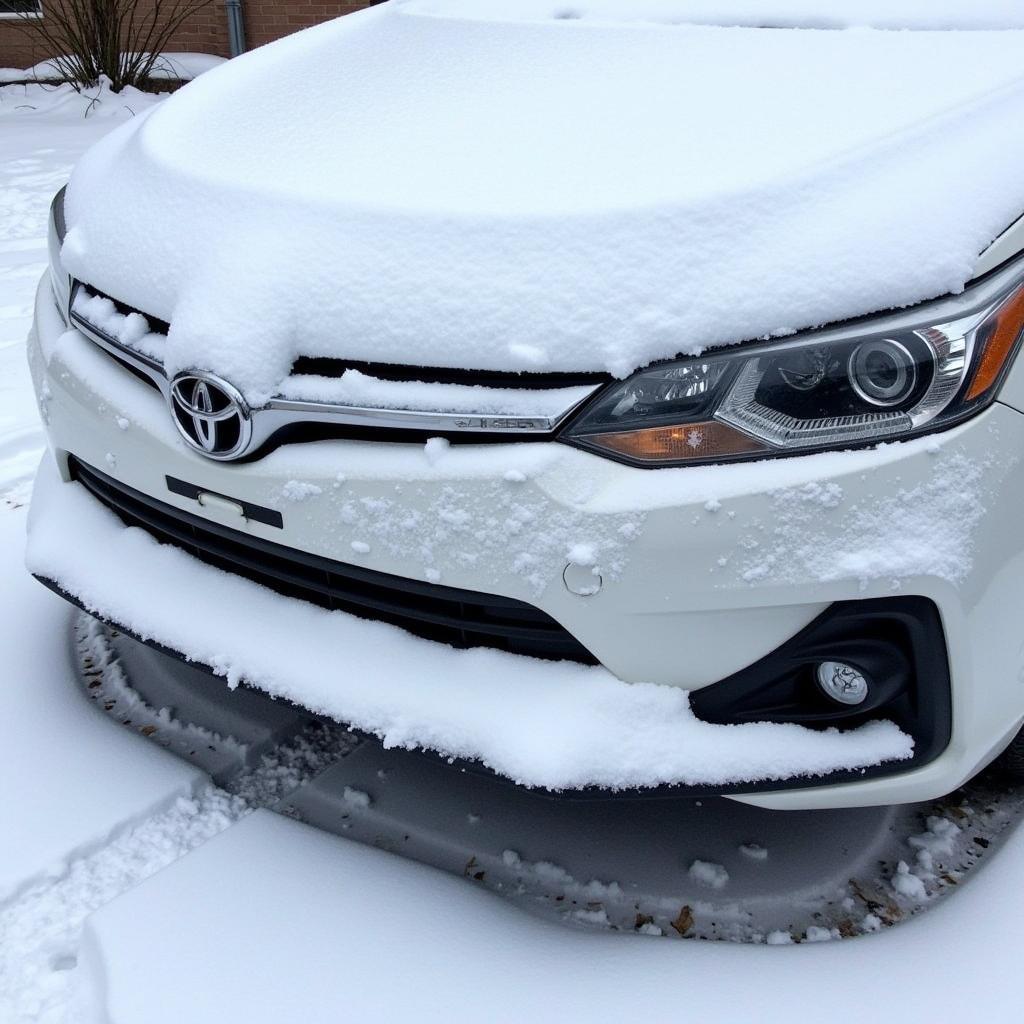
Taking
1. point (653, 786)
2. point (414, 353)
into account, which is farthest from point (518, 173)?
point (653, 786)

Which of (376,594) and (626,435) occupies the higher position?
(626,435)

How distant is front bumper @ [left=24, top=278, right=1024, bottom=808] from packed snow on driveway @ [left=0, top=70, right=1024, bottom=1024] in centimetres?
27

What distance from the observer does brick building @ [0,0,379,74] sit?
9.66 metres

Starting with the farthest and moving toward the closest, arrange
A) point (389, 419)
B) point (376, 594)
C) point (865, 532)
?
point (376, 594)
point (389, 419)
point (865, 532)

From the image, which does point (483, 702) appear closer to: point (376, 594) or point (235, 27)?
point (376, 594)

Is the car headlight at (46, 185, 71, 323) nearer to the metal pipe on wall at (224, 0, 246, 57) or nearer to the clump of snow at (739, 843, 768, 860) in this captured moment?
the clump of snow at (739, 843, 768, 860)

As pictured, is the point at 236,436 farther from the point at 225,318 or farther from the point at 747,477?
the point at 747,477

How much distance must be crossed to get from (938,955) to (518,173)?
4.30ft

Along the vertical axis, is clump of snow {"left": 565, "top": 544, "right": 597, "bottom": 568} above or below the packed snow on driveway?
above

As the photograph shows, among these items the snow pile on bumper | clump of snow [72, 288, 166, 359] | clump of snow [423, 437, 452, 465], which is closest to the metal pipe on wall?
clump of snow [72, 288, 166, 359]

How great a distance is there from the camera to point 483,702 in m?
1.57

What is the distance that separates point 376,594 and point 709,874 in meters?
0.72

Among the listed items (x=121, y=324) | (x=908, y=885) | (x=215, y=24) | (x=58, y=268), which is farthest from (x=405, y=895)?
(x=215, y=24)

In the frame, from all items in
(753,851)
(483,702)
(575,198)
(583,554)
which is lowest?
(753,851)
